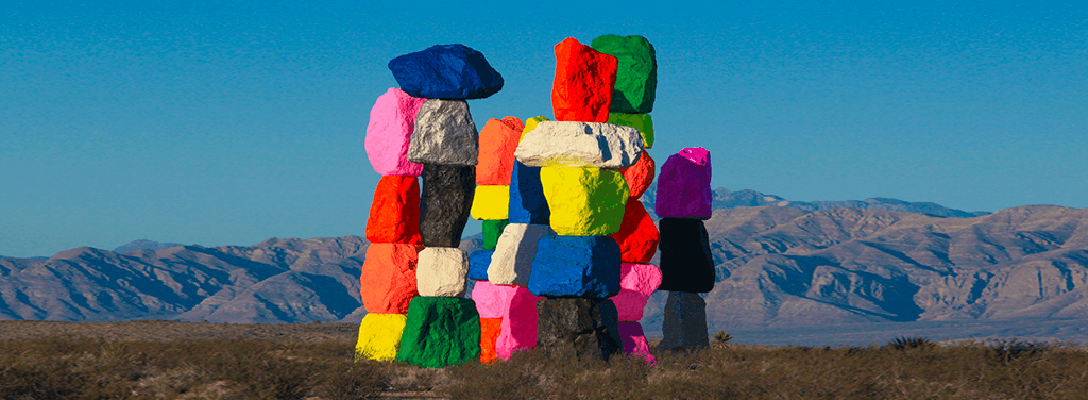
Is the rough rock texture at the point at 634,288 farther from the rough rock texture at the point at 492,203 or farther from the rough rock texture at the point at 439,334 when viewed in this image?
the rough rock texture at the point at 439,334

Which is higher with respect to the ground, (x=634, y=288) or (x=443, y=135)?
(x=443, y=135)

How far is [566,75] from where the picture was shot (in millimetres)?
15078

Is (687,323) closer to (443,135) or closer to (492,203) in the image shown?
(492,203)

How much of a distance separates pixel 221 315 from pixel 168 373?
10015cm

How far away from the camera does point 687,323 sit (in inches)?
713

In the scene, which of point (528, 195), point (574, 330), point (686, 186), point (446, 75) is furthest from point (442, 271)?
point (686, 186)

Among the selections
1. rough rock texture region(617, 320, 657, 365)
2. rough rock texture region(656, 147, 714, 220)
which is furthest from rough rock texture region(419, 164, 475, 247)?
rough rock texture region(656, 147, 714, 220)

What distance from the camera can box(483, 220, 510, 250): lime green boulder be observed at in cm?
1795

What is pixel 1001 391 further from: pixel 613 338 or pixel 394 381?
pixel 394 381

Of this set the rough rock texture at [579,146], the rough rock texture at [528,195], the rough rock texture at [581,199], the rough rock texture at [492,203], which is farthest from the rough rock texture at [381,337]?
the rough rock texture at [579,146]

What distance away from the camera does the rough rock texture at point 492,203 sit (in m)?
17.8

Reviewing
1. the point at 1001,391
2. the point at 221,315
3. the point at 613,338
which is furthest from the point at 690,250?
the point at 221,315

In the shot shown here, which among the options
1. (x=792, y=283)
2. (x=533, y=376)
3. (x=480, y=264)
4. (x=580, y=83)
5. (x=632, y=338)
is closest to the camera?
(x=533, y=376)

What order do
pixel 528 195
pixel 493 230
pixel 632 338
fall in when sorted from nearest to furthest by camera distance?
1. pixel 528 195
2. pixel 632 338
3. pixel 493 230
